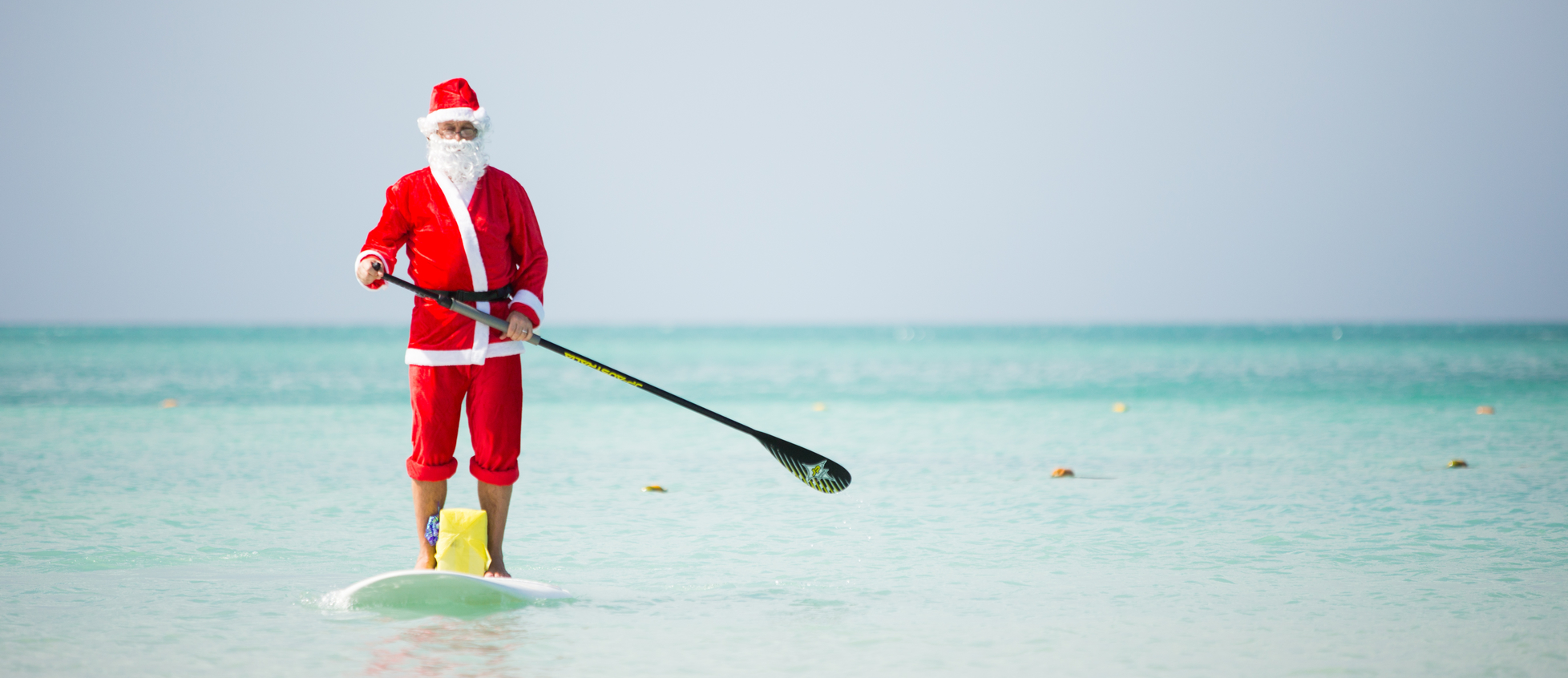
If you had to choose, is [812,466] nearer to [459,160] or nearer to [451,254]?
[451,254]

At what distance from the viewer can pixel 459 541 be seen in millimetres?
3877

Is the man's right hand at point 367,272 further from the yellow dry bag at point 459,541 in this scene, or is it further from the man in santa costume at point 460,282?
the yellow dry bag at point 459,541

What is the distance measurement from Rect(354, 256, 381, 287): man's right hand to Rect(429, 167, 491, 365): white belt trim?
0.26m

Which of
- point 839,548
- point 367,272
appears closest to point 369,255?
point 367,272

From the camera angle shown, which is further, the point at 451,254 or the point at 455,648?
the point at 451,254

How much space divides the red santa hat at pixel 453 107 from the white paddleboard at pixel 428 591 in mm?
1330

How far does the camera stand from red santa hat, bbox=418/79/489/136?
12.7 feet

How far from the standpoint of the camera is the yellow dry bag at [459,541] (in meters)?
3.87

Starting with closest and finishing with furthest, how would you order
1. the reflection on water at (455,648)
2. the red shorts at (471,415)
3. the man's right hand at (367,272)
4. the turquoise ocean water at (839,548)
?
the reflection on water at (455,648)
the turquoise ocean water at (839,548)
the man's right hand at (367,272)
the red shorts at (471,415)

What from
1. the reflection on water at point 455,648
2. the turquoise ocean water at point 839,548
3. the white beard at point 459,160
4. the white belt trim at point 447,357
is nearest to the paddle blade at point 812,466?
the turquoise ocean water at point 839,548

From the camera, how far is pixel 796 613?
386 centimetres

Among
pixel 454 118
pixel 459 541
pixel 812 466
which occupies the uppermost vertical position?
pixel 454 118

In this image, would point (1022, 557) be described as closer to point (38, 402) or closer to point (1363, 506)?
point (1363, 506)

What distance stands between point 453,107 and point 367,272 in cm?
58
